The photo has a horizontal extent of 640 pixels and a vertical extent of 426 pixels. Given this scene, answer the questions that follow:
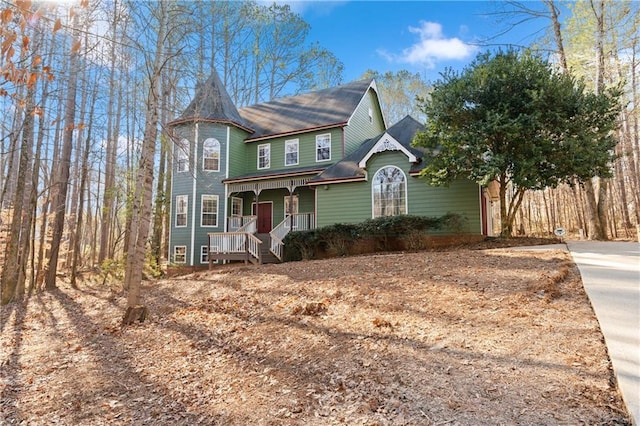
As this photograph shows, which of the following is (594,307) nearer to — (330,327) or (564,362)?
(564,362)

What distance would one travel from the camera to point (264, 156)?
58.4 ft

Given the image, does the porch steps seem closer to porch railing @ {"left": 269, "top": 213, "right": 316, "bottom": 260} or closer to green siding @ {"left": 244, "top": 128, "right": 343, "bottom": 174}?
porch railing @ {"left": 269, "top": 213, "right": 316, "bottom": 260}

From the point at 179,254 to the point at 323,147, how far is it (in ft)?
27.4

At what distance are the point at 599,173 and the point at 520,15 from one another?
6655 millimetres

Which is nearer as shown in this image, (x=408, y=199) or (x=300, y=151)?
(x=408, y=199)

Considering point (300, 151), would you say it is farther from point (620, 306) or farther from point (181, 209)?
point (620, 306)

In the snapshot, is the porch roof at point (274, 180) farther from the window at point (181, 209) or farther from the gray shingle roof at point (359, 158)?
the window at point (181, 209)

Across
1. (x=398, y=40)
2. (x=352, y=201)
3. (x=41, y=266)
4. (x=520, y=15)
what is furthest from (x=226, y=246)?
(x=520, y=15)

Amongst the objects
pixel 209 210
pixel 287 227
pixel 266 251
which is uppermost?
pixel 209 210

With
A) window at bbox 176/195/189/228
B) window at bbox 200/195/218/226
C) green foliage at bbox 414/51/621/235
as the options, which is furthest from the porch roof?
green foliage at bbox 414/51/621/235

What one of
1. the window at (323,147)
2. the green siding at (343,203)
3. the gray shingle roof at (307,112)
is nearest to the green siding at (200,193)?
the gray shingle roof at (307,112)

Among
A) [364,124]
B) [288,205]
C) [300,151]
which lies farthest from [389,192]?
[364,124]

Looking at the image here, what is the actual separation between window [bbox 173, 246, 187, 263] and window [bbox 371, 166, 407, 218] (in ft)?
29.4

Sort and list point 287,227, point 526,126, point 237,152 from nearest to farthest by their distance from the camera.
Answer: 1. point 526,126
2. point 287,227
3. point 237,152
